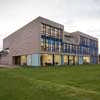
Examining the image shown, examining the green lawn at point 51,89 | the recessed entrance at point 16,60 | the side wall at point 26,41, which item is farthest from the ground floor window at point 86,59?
the green lawn at point 51,89

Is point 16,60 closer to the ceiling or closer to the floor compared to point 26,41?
closer to the floor

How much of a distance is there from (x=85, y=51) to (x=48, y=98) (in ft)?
153

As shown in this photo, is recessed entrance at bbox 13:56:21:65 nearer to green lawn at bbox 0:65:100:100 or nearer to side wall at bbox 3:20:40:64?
side wall at bbox 3:20:40:64

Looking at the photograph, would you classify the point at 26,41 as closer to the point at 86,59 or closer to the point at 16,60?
the point at 16,60

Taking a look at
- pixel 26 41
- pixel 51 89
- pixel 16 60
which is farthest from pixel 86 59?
pixel 51 89

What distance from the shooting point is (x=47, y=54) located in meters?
31.5

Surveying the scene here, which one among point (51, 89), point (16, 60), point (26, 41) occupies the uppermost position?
Result: point (26, 41)

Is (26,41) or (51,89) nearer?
(51,89)

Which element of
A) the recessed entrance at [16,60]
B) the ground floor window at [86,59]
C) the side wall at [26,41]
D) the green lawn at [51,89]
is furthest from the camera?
the ground floor window at [86,59]

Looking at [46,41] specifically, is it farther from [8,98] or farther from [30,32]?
[8,98]

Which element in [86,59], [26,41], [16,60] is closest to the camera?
[26,41]

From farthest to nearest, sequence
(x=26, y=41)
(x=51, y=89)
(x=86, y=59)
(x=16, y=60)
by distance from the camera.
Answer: (x=86, y=59) < (x=16, y=60) < (x=26, y=41) < (x=51, y=89)

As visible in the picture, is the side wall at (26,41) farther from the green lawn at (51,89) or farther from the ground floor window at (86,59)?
the ground floor window at (86,59)

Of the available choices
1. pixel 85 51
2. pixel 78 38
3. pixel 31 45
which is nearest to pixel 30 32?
pixel 31 45
